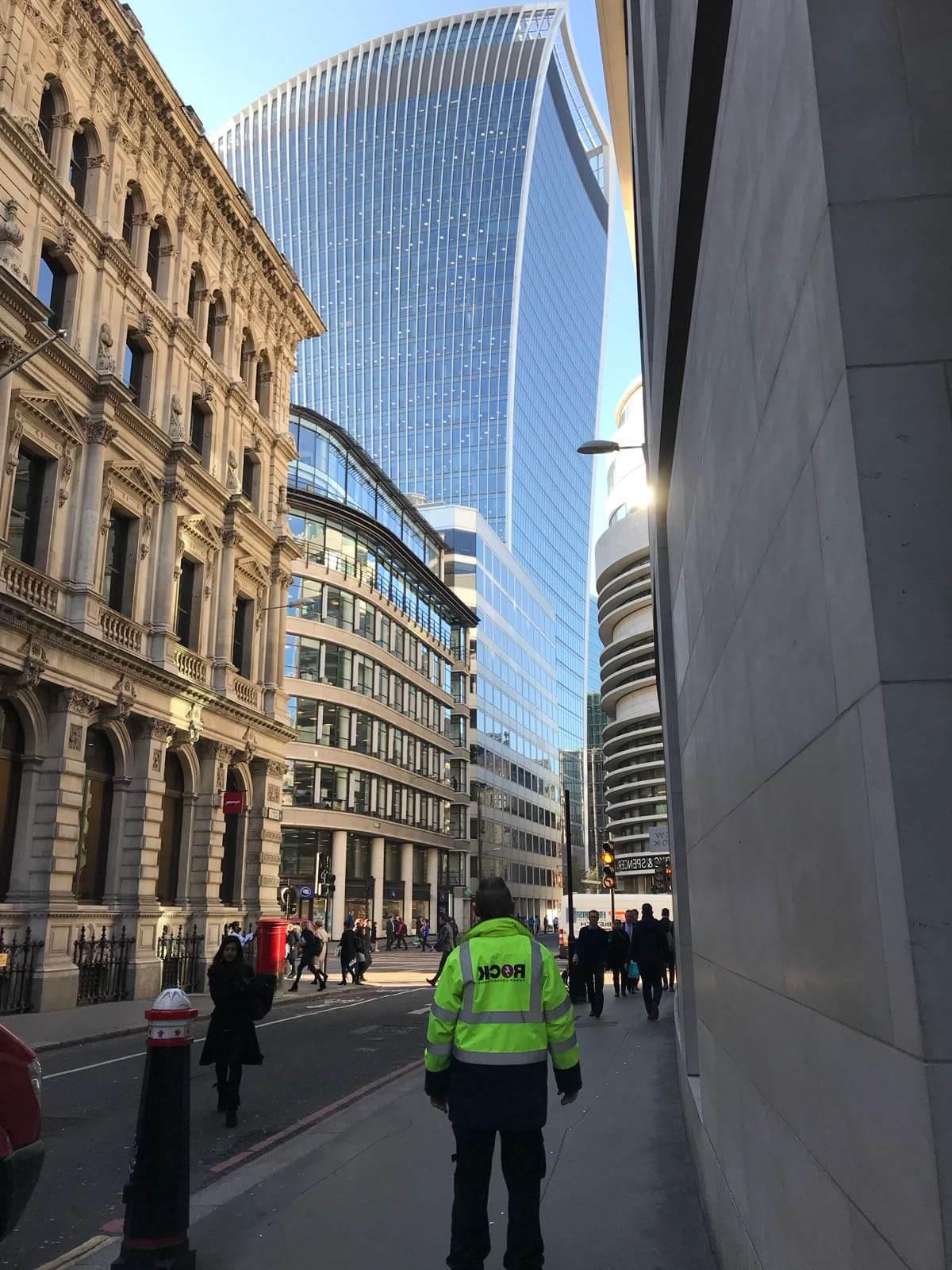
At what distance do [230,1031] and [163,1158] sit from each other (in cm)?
421

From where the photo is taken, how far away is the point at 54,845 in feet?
67.3

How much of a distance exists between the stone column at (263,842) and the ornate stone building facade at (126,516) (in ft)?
0.28

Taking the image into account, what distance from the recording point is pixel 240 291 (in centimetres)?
3139

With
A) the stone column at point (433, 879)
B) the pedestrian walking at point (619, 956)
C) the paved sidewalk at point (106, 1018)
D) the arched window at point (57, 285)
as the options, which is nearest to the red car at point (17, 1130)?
the paved sidewalk at point (106, 1018)

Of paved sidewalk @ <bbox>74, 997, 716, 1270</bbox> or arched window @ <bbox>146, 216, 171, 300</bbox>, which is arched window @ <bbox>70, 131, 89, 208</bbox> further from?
paved sidewalk @ <bbox>74, 997, 716, 1270</bbox>

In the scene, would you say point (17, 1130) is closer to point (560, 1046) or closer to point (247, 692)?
point (560, 1046)

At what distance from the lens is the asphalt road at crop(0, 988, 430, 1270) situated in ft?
20.8

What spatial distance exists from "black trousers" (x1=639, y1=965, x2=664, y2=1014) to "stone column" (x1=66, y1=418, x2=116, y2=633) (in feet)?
46.5

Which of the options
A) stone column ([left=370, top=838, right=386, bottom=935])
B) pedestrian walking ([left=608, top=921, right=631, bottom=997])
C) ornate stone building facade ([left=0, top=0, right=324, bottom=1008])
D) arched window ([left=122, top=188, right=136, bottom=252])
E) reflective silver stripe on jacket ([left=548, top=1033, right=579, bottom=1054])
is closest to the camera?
reflective silver stripe on jacket ([left=548, top=1033, right=579, bottom=1054])

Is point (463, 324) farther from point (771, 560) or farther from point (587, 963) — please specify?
point (771, 560)

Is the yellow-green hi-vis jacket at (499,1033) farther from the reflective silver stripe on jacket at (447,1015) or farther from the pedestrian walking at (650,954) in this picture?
the pedestrian walking at (650,954)

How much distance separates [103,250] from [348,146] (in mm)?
130384

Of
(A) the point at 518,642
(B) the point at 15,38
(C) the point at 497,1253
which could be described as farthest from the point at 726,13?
(A) the point at 518,642

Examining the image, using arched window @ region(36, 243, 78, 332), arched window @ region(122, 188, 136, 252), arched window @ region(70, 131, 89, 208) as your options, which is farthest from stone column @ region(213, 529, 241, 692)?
arched window @ region(70, 131, 89, 208)
